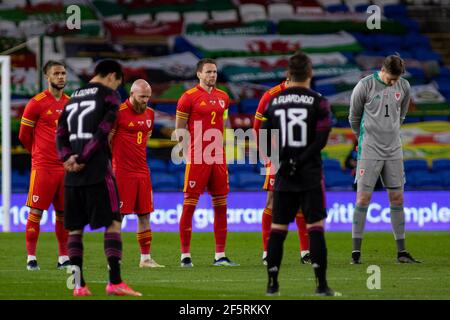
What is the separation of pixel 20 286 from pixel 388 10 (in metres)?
20.1

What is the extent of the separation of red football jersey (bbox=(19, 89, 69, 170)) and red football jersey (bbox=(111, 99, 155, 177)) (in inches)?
26.2

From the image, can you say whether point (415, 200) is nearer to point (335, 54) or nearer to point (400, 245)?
point (400, 245)

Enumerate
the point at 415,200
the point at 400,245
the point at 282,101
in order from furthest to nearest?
the point at 415,200 → the point at 400,245 → the point at 282,101

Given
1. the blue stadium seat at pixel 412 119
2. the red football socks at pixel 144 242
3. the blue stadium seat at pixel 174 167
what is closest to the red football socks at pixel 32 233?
the red football socks at pixel 144 242

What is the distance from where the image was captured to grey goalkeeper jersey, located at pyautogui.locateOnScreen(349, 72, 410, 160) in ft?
41.1

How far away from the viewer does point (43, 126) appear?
12516mm

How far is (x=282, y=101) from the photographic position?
9.24m

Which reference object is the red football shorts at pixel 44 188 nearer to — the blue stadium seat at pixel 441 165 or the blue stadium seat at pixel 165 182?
the blue stadium seat at pixel 165 182

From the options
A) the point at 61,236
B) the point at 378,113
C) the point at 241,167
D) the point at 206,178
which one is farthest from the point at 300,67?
the point at 241,167

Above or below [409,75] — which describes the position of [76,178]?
below

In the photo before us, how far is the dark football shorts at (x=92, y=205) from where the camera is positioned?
9.34 meters

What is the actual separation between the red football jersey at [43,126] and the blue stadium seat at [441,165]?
11.3 metres

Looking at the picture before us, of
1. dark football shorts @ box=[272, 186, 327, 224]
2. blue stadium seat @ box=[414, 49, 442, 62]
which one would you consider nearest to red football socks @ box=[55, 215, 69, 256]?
dark football shorts @ box=[272, 186, 327, 224]

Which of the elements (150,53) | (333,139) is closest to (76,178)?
(333,139)
